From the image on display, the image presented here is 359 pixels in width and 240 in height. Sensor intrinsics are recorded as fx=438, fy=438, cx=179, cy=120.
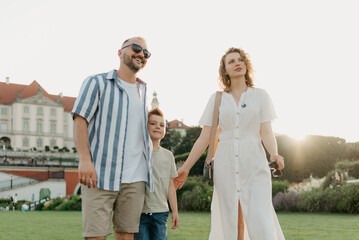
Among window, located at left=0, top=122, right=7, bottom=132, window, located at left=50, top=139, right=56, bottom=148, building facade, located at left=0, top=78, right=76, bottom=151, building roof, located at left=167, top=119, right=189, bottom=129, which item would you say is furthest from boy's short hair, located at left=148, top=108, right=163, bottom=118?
building roof, located at left=167, top=119, right=189, bottom=129

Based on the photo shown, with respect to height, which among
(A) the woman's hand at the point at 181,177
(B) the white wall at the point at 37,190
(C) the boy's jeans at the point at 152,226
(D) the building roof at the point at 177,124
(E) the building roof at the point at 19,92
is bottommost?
(B) the white wall at the point at 37,190

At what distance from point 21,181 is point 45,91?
41.8 metres

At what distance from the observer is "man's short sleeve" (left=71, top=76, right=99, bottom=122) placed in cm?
304

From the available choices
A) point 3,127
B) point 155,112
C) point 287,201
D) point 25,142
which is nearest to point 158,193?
point 155,112

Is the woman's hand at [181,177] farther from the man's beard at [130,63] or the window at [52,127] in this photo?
the window at [52,127]

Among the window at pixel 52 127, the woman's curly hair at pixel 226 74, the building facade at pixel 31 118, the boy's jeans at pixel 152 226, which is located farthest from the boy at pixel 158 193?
the window at pixel 52 127

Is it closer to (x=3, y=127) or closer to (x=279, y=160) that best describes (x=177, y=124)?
(x=3, y=127)

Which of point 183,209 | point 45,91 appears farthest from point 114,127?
point 45,91

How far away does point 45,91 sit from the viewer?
7838 centimetres

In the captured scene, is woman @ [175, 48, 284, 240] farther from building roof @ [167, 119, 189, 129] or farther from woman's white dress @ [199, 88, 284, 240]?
building roof @ [167, 119, 189, 129]

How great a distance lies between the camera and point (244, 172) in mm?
3746

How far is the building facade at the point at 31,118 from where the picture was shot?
7219 centimetres

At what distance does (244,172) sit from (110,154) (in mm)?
1263

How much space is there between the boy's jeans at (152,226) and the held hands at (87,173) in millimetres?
892
